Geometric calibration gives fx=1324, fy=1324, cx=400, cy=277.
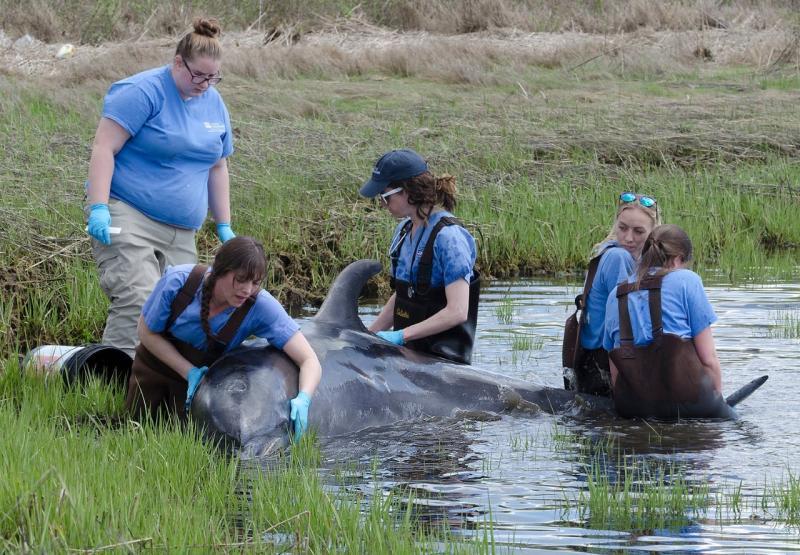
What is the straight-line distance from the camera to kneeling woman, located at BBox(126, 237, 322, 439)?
634 centimetres

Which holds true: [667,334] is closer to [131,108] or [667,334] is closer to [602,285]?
[602,285]

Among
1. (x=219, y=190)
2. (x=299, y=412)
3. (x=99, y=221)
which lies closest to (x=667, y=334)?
(x=299, y=412)

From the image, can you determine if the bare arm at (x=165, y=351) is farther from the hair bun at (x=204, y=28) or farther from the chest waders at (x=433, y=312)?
the hair bun at (x=204, y=28)

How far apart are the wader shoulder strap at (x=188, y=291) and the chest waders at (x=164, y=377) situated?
28 millimetres

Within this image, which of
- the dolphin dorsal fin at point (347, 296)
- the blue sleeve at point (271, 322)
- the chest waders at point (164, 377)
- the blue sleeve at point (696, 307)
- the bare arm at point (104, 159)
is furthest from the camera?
the bare arm at point (104, 159)

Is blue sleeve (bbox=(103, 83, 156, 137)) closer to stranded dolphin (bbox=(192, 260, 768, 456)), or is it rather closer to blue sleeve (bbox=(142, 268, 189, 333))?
blue sleeve (bbox=(142, 268, 189, 333))

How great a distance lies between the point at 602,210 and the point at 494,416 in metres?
5.95

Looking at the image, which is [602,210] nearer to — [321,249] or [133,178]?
[321,249]

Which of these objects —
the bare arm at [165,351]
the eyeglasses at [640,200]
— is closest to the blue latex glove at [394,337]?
the bare arm at [165,351]

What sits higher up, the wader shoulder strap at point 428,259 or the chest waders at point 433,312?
the wader shoulder strap at point 428,259

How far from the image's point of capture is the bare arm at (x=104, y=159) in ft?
23.4

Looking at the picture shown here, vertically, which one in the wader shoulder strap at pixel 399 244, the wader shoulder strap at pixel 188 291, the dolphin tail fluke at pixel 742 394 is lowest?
→ the dolphin tail fluke at pixel 742 394

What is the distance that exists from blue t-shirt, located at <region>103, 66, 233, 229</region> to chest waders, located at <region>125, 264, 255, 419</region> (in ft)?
3.27

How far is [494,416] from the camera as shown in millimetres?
7375
